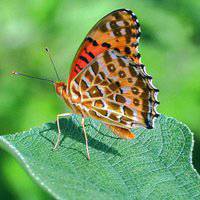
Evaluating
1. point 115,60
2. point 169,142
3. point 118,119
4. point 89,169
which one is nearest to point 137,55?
point 115,60

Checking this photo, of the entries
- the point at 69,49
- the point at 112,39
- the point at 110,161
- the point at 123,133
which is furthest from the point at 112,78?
the point at 69,49

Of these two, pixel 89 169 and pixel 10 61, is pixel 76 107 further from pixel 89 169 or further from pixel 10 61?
pixel 10 61

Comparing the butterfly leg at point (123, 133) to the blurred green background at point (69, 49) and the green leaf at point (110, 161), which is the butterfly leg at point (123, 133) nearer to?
the green leaf at point (110, 161)

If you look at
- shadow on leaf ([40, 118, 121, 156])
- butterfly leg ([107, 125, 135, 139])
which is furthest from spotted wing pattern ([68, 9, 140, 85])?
butterfly leg ([107, 125, 135, 139])

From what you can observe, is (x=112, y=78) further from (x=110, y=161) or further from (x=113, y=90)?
(x=110, y=161)

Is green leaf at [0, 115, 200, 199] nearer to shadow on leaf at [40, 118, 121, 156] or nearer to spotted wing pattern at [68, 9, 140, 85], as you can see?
shadow on leaf at [40, 118, 121, 156]

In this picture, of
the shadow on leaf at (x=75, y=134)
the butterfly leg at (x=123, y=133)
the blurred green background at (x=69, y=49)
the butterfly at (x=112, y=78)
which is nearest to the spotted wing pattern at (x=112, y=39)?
the butterfly at (x=112, y=78)
